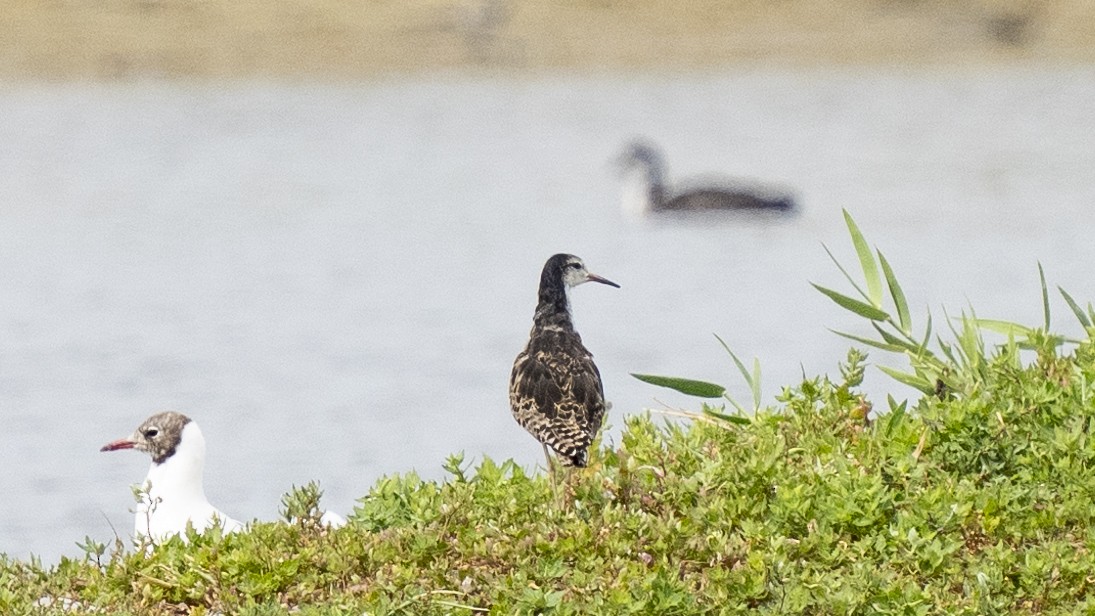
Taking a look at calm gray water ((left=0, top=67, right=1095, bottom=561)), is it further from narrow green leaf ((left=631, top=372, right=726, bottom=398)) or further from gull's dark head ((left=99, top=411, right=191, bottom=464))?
narrow green leaf ((left=631, top=372, right=726, bottom=398))

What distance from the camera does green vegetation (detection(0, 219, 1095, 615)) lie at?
5328 mm

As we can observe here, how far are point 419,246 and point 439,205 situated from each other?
3036mm

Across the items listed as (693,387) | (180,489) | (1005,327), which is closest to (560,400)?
(693,387)

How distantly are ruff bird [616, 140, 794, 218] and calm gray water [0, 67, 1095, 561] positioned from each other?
0.98ft

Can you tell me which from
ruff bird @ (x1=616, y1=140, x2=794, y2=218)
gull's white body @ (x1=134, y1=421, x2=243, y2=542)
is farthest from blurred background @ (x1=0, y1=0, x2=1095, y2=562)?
gull's white body @ (x1=134, y1=421, x2=243, y2=542)

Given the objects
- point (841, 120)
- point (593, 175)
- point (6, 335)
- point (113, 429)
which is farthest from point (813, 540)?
point (841, 120)

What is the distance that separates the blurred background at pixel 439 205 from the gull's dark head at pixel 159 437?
2.00m

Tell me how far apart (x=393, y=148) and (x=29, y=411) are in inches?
672

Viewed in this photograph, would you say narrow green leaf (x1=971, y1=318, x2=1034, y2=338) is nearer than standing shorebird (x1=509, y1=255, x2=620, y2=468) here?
Yes

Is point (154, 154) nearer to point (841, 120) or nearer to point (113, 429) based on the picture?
point (841, 120)

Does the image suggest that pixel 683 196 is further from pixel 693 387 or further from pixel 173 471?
pixel 693 387

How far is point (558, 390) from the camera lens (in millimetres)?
7883

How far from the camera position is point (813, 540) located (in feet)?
18.4

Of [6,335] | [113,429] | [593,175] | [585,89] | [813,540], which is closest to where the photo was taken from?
[813,540]
